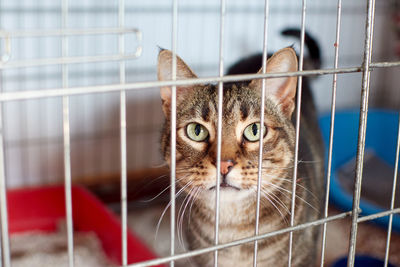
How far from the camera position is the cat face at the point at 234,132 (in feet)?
3.00

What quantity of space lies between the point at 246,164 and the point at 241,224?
0.21 m

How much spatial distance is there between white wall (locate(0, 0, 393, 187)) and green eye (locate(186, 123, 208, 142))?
1.00 m

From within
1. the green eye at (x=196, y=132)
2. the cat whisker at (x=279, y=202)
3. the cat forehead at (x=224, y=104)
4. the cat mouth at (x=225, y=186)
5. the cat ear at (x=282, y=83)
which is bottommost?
the cat whisker at (x=279, y=202)

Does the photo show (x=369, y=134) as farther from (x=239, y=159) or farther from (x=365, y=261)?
(x=239, y=159)

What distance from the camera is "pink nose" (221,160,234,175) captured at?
0.89 metres

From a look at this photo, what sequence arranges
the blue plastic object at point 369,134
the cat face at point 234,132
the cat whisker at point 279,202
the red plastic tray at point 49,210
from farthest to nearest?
the blue plastic object at point 369,134 < the red plastic tray at point 49,210 < the cat whisker at point 279,202 < the cat face at point 234,132

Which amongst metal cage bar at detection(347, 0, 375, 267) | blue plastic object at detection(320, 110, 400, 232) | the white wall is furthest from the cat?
blue plastic object at detection(320, 110, 400, 232)

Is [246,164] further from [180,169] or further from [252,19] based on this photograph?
[252,19]

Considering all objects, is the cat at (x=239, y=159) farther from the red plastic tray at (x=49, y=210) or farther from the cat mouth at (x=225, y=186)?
the red plastic tray at (x=49, y=210)

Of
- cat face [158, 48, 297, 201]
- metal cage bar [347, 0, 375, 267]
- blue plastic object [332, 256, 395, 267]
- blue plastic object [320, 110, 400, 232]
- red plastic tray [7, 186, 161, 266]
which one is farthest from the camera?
blue plastic object [320, 110, 400, 232]

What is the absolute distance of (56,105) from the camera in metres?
2.04

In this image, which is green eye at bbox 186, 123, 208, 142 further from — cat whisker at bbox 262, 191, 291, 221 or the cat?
cat whisker at bbox 262, 191, 291, 221

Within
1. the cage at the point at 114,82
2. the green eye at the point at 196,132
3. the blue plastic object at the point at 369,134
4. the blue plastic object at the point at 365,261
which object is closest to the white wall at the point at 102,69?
the cage at the point at 114,82

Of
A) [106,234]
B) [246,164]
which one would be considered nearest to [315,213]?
[246,164]
